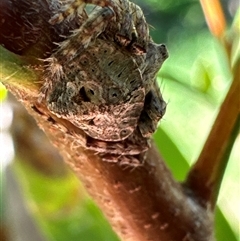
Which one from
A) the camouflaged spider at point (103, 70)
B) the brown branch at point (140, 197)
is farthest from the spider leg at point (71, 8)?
the brown branch at point (140, 197)

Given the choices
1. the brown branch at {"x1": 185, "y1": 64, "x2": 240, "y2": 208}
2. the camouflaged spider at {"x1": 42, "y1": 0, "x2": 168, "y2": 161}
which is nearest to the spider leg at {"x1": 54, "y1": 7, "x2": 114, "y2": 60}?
the camouflaged spider at {"x1": 42, "y1": 0, "x2": 168, "y2": 161}

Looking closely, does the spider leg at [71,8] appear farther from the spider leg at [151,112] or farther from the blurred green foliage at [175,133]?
the blurred green foliage at [175,133]

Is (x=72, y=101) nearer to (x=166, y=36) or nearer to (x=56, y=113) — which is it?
(x=56, y=113)

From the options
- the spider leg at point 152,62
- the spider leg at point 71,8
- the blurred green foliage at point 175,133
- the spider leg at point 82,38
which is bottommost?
the blurred green foliage at point 175,133

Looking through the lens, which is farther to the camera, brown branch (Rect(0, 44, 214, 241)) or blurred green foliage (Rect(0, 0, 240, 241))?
blurred green foliage (Rect(0, 0, 240, 241))

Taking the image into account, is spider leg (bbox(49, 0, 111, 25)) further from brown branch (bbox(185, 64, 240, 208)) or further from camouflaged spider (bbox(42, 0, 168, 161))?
brown branch (bbox(185, 64, 240, 208))

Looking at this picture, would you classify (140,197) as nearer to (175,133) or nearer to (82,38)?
(82,38)

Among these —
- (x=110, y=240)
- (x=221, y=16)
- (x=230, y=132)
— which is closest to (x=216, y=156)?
(x=230, y=132)

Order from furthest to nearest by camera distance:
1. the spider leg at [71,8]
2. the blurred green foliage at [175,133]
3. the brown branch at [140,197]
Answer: the blurred green foliage at [175,133] < the brown branch at [140,197] < the spider leg at [71,8]
